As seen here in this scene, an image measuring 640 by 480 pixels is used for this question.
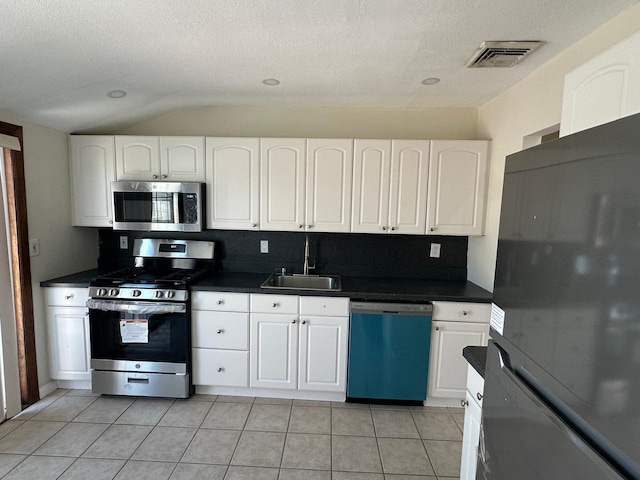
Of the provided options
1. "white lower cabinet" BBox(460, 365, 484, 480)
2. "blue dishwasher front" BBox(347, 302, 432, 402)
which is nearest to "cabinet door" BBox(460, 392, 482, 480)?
"white lower cabinet" BBox(460, 365, 484, 480)

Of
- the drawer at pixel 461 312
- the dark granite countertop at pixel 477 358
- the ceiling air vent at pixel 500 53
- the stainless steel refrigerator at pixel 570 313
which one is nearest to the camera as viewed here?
the stainless steel refrigerator at pixel 570 313

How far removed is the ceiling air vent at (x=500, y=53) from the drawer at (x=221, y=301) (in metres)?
2.19

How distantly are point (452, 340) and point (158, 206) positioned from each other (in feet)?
8.50

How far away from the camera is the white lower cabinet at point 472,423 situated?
4.15 ft

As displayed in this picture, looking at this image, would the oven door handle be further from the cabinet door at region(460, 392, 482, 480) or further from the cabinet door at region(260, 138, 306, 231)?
the cabinet door at region(460, 392, 482, 480)

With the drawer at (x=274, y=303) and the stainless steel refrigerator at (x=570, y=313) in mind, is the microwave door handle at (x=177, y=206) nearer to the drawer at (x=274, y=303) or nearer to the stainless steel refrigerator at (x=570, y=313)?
the drawer at (x=274, y=303)

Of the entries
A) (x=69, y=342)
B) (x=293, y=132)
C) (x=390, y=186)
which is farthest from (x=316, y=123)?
(x=69, y=342)

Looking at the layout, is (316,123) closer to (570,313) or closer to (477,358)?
(477,358)

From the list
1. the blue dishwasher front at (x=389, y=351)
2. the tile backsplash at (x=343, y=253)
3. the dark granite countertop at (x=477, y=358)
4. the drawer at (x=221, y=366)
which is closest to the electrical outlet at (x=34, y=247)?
the tile backsplash at (x=343, y=253)

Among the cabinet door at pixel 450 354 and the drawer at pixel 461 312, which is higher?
the drawer at pixel 461 312

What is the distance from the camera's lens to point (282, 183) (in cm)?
266

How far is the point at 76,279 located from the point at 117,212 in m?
0.63

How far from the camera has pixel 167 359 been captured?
2.48 metres

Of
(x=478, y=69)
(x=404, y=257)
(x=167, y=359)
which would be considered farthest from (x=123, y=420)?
(x=478, y=69)
